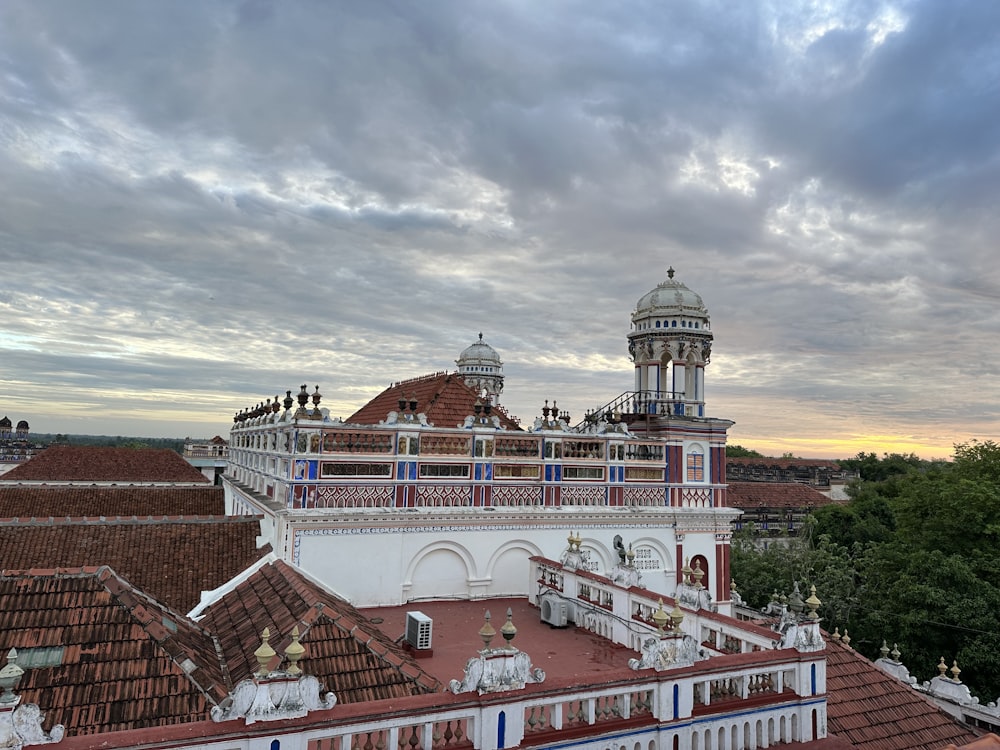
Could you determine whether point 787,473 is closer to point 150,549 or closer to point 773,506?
point 773,506

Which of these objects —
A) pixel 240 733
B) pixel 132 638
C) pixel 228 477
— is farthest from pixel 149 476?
pixel 240 733

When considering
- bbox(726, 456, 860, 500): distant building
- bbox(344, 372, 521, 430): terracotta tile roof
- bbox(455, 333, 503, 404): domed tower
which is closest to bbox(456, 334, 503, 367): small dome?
bbox(455, 333, 503, 404): domed tower

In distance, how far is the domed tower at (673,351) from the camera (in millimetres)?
21562

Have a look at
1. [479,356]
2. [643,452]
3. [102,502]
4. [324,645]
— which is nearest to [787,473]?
[479,356]

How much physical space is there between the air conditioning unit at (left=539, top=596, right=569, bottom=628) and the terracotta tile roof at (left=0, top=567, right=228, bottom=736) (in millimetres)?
5497

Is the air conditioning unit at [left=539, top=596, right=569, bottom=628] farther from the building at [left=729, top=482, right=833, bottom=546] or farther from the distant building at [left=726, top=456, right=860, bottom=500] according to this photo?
the distant building at [left=726, top=456, right=860, bottom=500]

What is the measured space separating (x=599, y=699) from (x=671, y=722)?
77cm

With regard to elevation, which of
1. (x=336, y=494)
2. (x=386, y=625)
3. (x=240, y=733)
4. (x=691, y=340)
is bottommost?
(x=386, y=625)

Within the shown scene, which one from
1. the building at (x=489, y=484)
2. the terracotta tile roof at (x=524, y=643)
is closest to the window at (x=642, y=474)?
the building at (x=489, y=484)

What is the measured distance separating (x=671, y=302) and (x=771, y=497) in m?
41.2

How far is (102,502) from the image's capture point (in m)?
21.8

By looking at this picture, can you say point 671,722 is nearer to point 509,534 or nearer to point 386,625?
point 386,625

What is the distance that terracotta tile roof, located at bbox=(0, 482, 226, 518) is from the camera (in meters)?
21.0

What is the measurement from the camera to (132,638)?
747 cm
